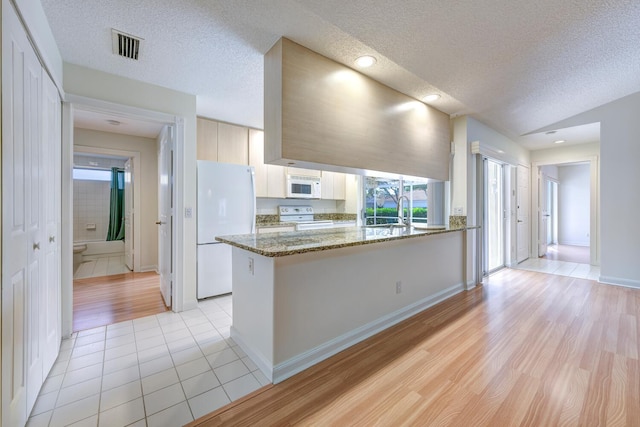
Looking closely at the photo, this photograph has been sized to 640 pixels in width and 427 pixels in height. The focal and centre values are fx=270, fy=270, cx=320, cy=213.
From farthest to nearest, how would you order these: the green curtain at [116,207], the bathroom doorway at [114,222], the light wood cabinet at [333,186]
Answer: the green curtain at [116,207] < the light wood cabinet at [333,186] < the bathroom doorway at [114,222]

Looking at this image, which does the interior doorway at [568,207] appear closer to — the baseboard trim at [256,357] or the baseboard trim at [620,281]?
the baseboard trim at [620,281]

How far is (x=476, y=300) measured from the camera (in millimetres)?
3283

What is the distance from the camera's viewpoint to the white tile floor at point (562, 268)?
4.46m

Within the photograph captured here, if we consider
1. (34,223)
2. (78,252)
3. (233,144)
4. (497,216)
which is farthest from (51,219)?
(497,216)

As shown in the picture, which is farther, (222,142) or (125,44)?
(222,142)

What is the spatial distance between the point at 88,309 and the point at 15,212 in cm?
234

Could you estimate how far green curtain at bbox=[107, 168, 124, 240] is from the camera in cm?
639

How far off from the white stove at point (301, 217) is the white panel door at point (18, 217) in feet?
10.5

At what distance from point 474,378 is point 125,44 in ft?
11.5

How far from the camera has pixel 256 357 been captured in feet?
6.39

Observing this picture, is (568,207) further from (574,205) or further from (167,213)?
(167,213)

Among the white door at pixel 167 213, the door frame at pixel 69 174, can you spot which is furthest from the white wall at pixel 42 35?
the white door at pixel 167 213

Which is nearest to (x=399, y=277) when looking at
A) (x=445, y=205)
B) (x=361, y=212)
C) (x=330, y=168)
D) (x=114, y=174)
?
(x=330, y=168)

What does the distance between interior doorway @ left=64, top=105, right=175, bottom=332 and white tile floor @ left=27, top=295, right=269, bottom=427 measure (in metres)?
0.61
